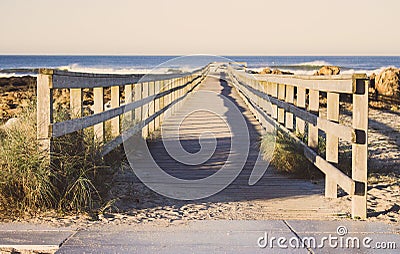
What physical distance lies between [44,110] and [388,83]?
57.0 ft

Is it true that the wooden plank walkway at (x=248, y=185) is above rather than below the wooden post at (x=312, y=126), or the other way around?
below

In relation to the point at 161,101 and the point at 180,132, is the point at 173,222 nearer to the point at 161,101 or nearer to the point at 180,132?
the point at 180,132

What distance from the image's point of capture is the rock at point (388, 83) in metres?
21.1

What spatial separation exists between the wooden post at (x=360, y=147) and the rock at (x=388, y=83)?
15761mm

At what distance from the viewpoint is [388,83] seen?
2130 cm

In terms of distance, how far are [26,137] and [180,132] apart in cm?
673

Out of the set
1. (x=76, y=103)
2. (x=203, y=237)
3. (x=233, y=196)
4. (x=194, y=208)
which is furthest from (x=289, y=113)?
(x=203, y=237)

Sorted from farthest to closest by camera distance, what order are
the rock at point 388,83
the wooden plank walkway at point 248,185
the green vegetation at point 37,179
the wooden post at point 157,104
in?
the rock at point 388,83 → the wooden post at point 157,104 → the wooden plank walkway at point 248,185 → the green vegetation at point 37,179

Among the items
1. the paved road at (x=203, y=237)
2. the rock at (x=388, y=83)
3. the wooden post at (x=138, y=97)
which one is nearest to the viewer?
the paved road at (x=203, y=237)

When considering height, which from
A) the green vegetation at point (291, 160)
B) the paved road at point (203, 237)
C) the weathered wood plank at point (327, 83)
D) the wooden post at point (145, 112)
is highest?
the weathered wood plank at point (327, 83)

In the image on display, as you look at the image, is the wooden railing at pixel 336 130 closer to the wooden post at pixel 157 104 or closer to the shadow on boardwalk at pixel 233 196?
the shadow on boardwalk at pixel 233 196

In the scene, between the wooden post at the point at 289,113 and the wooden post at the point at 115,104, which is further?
the wooden post at the point at 289,113

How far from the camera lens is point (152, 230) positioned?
5477 millimetres

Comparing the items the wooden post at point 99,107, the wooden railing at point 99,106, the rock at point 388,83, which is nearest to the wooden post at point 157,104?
the wooden railing at point 99,106
